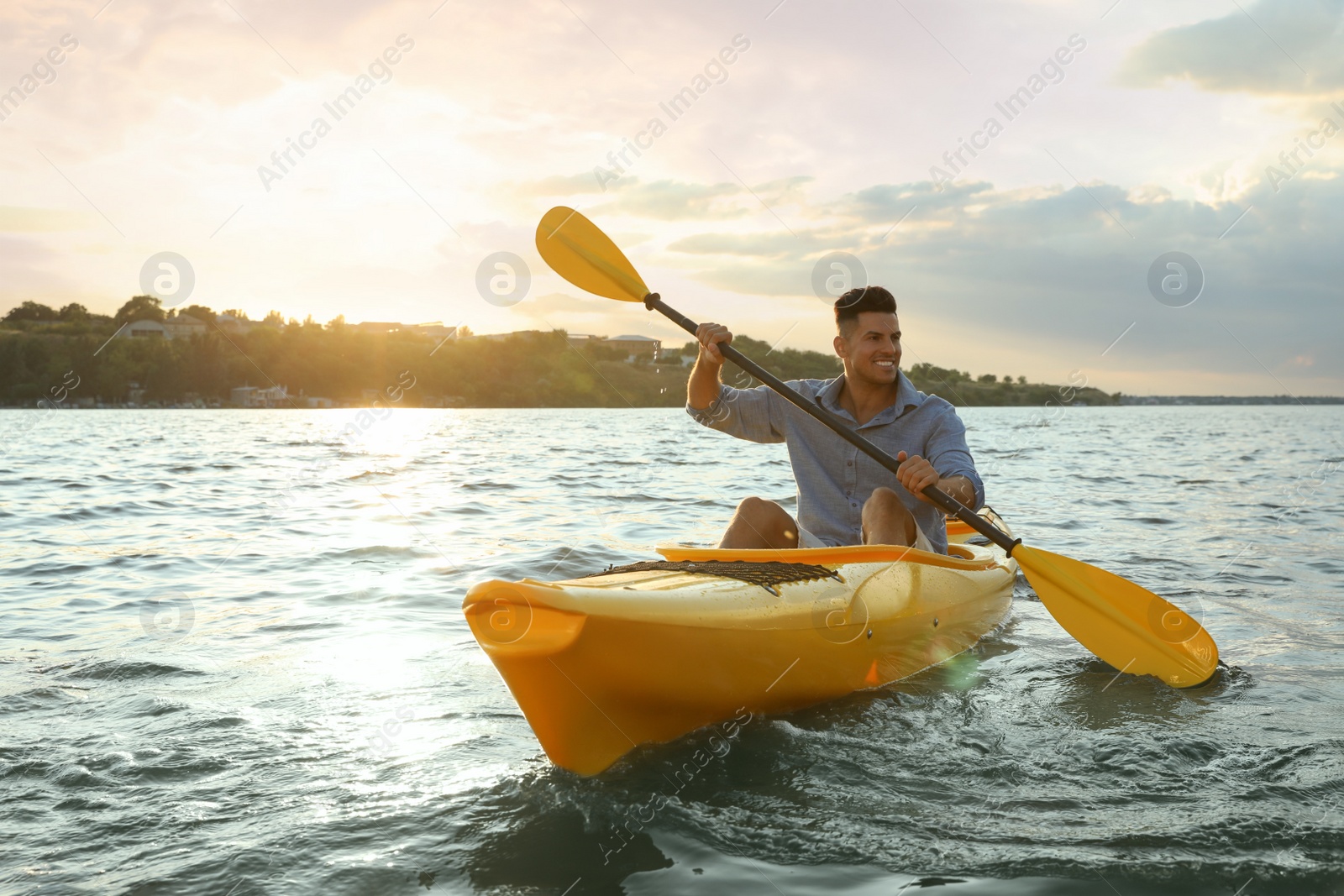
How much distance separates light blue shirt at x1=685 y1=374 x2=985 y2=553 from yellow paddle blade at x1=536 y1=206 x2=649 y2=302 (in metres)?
0.83

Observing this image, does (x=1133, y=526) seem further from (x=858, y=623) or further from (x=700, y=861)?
(x=700, y=861)

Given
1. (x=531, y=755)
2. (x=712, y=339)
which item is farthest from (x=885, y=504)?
(x=531, y=755)

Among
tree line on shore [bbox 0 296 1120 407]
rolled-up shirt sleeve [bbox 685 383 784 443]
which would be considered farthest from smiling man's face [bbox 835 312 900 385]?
tree line on shore [bbox 0 296 1120 407]

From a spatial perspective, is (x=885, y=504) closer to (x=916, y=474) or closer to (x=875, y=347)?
(x=916, y=474)

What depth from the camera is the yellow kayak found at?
2254 millimetres

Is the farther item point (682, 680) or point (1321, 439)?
point (1321, 439)

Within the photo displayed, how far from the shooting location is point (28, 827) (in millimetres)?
2150

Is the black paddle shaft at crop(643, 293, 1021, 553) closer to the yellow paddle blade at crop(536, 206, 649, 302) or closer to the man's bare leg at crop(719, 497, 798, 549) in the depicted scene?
the man's bare leg at crop(719, 497, 798, 549)

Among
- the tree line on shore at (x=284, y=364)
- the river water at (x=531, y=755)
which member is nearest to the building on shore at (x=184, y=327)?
the tree line on shore at (x=284, y=364)

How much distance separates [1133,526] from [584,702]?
7625 millimetres

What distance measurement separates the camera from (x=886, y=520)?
3.62 m

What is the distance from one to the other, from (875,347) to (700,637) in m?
1.89

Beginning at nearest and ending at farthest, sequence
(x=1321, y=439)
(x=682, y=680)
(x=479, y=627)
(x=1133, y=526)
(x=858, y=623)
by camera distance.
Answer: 1. (x=479, y=627)
2. (x=682, y=680)
3. (x=858, y=623)
4. (x=1133, y=526)
5. (x=1321, y=439)

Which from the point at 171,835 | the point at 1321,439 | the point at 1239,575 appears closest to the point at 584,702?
the point at 171,835
